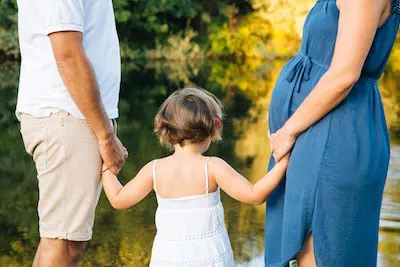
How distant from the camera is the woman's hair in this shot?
351 cm

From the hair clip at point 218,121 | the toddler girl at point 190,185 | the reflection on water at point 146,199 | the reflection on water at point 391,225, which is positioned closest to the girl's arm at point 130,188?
the toddler girl at point 190,185

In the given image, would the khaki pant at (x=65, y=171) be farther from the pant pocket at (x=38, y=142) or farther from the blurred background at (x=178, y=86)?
the blurred background at (x=178, y=86)

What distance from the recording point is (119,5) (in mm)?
31344

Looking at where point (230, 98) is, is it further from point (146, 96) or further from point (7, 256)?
point (7, 256)

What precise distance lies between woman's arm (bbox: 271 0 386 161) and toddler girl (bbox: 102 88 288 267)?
0.50 m

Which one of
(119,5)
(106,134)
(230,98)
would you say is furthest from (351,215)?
(119,5)

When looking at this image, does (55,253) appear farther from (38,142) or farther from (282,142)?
(282,142)

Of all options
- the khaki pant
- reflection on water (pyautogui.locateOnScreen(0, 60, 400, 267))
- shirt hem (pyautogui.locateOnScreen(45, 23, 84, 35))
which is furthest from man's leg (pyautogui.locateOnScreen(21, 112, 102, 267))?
reflection on water (pyautogui.locateOnScreen(0, 60, 400, 267))

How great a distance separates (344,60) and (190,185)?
921 mm

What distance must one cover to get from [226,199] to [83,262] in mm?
2077

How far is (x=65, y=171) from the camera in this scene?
356cm

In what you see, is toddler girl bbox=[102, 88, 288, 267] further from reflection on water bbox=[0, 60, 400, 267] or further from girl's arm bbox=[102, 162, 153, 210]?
reflection on water bbox=[0, 60, 400, 267]

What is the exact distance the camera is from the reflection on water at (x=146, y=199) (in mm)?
5762

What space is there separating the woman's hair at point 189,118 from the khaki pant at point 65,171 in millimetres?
301
